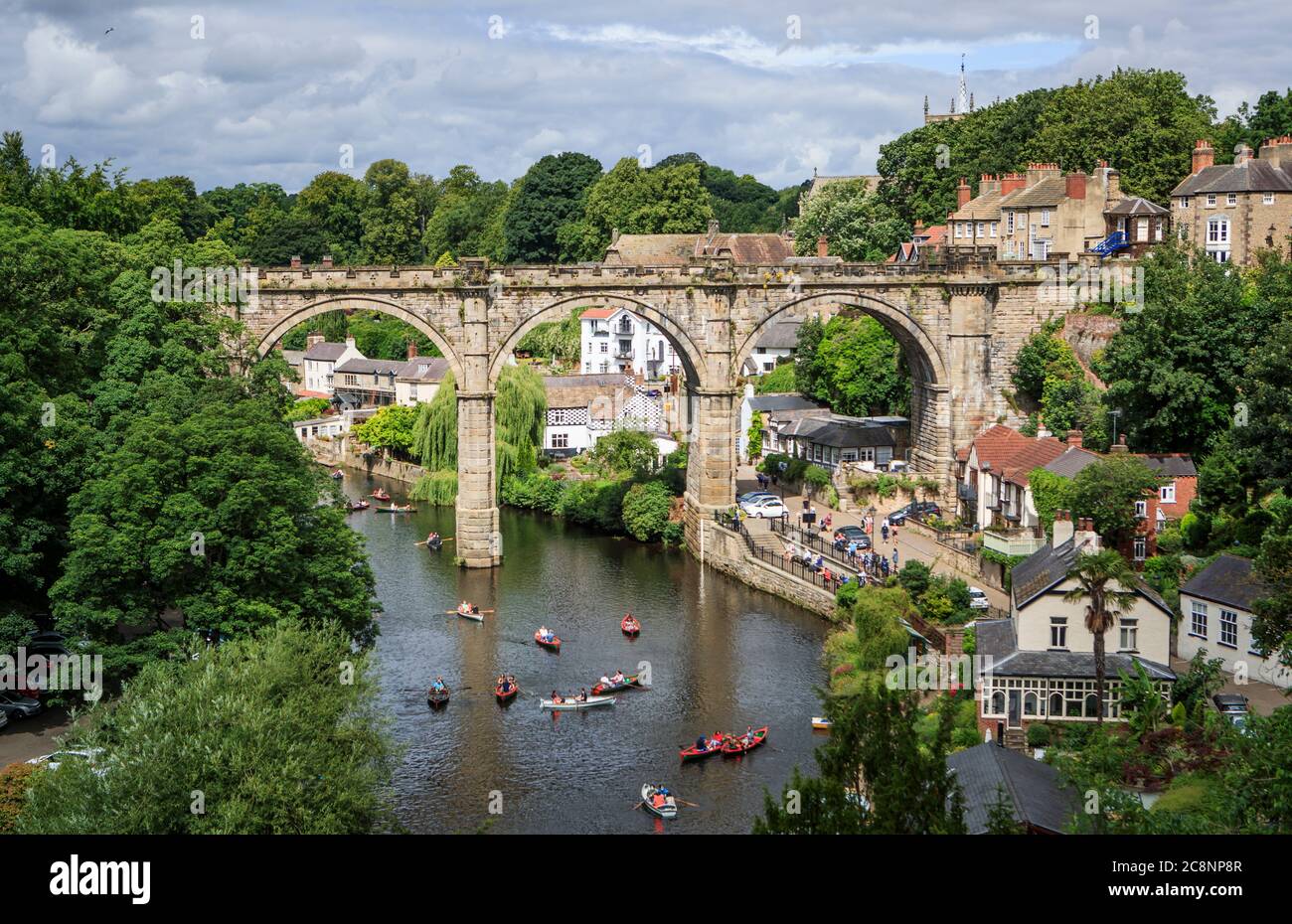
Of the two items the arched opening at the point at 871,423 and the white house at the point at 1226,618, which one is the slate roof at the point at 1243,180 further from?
the white house at the point at 1226,618

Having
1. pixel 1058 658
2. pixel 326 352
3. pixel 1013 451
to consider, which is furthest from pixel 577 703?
pixel 326 352

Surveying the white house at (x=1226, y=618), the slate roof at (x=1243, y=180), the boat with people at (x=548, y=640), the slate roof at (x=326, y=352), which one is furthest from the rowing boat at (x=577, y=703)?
the slate roof at (x=326, y=352)

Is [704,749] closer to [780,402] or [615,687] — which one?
[615,687]

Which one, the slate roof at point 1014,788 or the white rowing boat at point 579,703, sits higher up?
the slate roof at point 1014,788

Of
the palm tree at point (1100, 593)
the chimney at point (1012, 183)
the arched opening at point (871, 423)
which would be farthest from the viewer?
the chimney at point (1012, 183)
